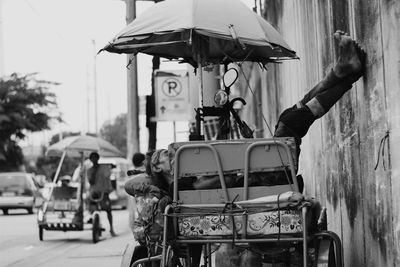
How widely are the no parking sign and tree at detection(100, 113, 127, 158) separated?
8202 centimetres

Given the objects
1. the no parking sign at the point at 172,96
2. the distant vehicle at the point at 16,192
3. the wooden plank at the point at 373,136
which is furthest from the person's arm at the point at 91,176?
the distant vehicle at the point at 16,192

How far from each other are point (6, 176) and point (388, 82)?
2576 cm

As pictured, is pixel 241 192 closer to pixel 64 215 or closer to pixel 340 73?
pixel 340 73

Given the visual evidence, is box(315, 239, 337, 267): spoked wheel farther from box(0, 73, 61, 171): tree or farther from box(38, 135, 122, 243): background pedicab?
box(0, 73, 61, 171): tree

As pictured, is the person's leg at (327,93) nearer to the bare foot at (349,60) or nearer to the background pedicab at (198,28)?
the bare foot at (349,60)

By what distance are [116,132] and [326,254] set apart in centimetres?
9808

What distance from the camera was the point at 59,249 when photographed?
13.3 meters

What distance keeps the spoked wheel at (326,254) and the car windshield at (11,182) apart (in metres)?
24.9

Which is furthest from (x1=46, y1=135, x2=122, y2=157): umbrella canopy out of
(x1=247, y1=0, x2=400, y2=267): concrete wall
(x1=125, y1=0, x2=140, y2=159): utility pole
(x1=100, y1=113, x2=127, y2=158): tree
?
(x1=100, y1=113, x2=127, y2=158): tree

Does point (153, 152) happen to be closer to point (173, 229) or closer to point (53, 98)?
point (173, 229)

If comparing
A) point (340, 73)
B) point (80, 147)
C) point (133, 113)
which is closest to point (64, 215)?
point (80, 147)

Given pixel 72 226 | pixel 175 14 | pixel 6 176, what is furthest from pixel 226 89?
pixel 6 176

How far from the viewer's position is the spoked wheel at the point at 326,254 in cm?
500

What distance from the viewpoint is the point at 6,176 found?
96.1ft
